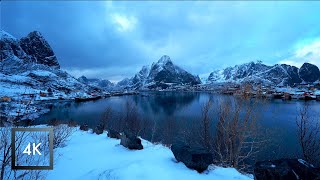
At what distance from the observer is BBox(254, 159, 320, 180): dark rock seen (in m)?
6.13

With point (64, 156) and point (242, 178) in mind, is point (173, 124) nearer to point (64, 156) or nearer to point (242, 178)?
point (64, 156)

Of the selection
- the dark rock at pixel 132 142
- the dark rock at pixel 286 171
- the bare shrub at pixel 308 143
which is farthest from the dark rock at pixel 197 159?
the bare shrub at pixel 308 143

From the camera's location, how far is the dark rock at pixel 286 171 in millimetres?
6133

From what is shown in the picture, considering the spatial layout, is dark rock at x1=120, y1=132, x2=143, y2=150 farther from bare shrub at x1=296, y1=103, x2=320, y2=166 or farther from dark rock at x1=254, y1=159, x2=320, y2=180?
bare shrub at x1=296, y1=103, x2=320, y2=166

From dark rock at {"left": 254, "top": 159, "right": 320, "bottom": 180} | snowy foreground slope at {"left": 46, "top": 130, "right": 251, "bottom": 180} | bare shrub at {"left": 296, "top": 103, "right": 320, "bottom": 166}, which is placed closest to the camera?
dark rock at {"left": 254, "top": 159, "right": 320, "bottom": 180}

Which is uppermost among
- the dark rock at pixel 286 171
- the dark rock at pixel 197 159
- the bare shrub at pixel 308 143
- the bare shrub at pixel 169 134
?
the dark rock at pixel 286 171

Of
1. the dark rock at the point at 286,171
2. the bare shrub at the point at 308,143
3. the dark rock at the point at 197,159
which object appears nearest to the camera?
the dark rock at the point at 286,171

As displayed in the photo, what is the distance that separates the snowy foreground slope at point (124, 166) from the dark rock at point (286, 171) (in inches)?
72.7

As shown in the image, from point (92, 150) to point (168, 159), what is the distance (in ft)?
18.8

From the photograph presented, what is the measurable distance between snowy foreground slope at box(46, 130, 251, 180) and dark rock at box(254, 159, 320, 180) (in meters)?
1.85

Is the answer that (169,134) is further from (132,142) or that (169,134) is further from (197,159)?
(197,159)

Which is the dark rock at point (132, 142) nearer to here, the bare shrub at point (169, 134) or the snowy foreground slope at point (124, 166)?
the snowy foreground slope at point (124, 166)

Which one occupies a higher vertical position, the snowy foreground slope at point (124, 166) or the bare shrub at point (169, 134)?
the snowy foreground slope at point (124, 166)

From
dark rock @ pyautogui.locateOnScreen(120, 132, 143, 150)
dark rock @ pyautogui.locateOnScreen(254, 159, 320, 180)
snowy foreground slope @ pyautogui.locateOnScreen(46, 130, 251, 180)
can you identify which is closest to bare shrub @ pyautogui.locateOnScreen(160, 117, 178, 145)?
dark rock @ pyautogui.locateOnScreen(120, 132, 143, 150)
